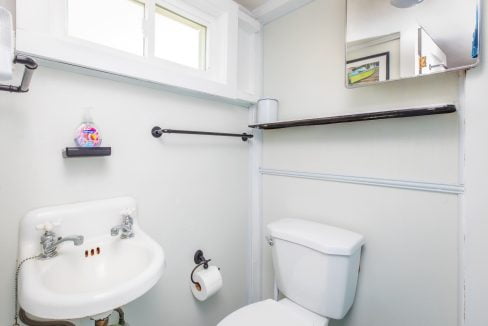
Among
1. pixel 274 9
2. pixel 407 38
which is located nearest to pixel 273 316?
pixel 407 38

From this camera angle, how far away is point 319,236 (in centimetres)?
112

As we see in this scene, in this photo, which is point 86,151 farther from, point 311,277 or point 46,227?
point 311,277

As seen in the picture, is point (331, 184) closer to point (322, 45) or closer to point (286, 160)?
point (286, 160)

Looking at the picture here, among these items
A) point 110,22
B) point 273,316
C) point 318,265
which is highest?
point 110,22

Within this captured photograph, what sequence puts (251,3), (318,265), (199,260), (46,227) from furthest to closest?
(251,3) → (199,260) → (318,265) → (46,227)

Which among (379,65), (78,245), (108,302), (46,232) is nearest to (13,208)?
(46,232)

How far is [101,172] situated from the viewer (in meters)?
1.03

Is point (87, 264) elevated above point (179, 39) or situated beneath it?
situated beneath

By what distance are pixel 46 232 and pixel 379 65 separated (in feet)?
5.08

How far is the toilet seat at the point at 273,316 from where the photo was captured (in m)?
1.04

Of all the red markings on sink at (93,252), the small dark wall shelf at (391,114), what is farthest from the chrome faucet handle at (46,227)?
the small dark wall shelf at (391,114)

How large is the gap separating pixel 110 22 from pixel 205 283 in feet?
4.74

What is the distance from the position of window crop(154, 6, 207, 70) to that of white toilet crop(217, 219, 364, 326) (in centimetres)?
116

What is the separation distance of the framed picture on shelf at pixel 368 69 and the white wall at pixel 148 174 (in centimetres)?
74
